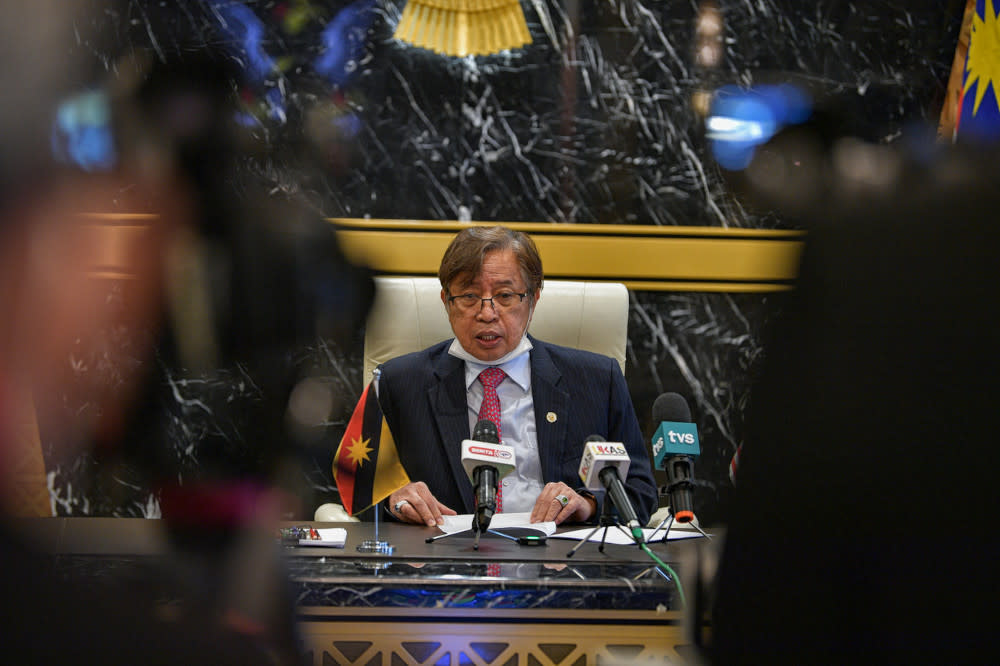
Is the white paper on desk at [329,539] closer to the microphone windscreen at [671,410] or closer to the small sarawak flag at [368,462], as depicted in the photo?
the small sarawak flag at [368,462]

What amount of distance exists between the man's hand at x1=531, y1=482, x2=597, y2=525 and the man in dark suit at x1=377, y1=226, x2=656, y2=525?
0.80ft

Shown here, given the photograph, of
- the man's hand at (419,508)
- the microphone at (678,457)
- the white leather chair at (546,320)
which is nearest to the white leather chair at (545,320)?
the white leather chair at (546,320)

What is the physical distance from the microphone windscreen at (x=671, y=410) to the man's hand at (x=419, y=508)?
2.10 ft

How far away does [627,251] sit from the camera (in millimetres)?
3441

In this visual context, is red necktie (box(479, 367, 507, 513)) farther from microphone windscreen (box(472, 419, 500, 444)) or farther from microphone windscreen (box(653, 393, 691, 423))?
microphone windscreen (box(653, 393, 691, 423))

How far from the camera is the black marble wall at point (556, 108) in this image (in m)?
3.39

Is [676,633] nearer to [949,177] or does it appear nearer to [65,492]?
[949,177]

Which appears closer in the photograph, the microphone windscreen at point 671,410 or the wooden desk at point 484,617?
the wooden desk at point 484,617

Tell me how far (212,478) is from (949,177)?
1.87 feet

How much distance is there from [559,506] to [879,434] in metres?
1.59

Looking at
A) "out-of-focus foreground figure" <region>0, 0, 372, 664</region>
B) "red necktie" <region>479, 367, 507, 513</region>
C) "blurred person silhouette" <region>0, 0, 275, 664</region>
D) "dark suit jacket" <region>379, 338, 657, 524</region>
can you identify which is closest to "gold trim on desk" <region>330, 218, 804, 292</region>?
"dark suit jacket" <region>379, 338, 657, 524</region>

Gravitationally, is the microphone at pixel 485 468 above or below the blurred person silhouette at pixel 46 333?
below

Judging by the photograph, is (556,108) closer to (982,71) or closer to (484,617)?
(982,71)

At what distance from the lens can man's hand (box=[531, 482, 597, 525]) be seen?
7.18ft
